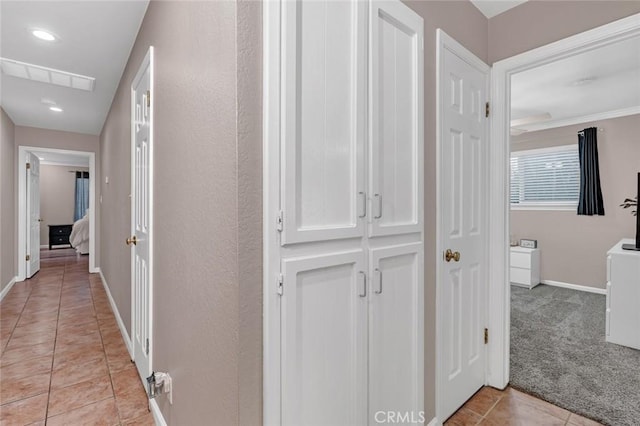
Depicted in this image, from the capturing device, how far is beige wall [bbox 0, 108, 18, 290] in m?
3.97

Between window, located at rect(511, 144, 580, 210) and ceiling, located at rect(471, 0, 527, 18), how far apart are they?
12.0ft

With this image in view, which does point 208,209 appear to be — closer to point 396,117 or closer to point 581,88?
point 396,117

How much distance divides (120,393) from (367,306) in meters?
1.85

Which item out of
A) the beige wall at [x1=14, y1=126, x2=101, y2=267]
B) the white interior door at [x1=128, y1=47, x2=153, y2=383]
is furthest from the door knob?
the beige wall at [x1=14, y1=126, x2=101, y2=267]

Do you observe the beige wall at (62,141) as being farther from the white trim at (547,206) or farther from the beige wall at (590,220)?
the beige wall at (590,220)

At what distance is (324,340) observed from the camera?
43.4 inches

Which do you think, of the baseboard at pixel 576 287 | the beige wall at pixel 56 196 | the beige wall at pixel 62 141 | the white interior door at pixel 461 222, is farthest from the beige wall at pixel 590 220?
the beige wall at pixel 56 196

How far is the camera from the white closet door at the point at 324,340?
1005 mm

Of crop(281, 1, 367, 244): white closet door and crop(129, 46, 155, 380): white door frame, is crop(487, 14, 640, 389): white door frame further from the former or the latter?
crop(129, 46, 155, 380): white door frame

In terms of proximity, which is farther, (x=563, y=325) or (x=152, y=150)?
(x=563, y=325)

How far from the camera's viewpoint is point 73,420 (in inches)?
70.3

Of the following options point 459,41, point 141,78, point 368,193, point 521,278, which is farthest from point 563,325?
point 141,78

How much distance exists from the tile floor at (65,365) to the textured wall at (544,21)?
123 inches

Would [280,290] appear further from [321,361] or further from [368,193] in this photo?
[368,193]
